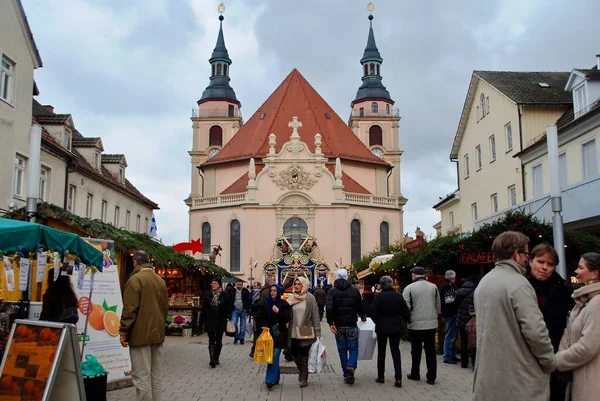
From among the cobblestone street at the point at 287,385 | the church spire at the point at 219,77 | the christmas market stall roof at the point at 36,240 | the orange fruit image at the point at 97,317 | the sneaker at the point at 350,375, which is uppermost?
the church spire at the point at 219,77

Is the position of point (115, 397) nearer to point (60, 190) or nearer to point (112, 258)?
point (112, 258)

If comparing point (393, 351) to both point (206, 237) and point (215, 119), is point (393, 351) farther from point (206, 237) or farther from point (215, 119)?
point (215, 119)

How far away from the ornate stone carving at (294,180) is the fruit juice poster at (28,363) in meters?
43.8

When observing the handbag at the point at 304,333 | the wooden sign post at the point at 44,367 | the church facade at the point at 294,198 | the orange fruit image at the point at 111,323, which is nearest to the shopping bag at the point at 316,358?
the handbag at the point at 304,333

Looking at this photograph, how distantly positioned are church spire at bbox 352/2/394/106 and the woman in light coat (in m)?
65.6

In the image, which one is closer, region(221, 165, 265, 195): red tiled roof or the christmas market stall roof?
the christmas market stall roof

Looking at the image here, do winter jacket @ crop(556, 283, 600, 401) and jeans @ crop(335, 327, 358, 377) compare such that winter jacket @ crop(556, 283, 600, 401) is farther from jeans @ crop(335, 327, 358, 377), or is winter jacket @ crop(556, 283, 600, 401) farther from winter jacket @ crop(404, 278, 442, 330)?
jeans @ crop(335, 327, 358, 377)

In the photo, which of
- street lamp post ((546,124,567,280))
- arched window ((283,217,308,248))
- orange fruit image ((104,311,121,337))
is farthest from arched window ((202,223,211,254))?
orange fruit image ((104,311,121,337))

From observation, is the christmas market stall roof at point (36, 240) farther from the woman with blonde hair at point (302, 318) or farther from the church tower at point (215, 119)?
the church tower at point (215, 119)

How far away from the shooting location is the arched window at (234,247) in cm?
5024

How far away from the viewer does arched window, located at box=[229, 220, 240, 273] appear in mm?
50237

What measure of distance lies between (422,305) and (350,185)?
140ft

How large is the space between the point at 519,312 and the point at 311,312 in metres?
6.19

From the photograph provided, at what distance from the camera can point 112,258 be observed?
10164mm
